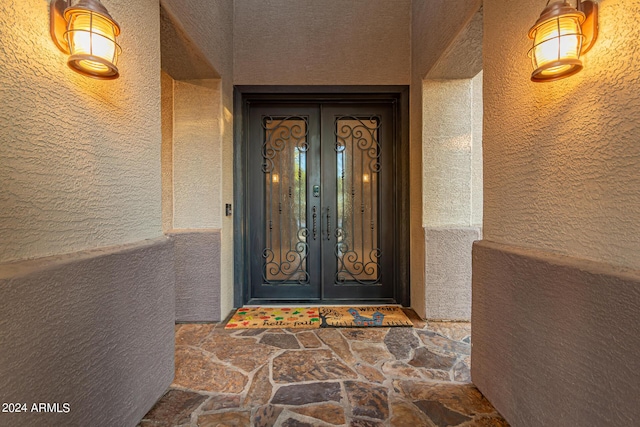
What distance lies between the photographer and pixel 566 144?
1130 millimetres

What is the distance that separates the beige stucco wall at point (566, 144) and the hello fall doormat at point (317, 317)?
1543 mm

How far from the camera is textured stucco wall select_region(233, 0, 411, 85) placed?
301 centimetres

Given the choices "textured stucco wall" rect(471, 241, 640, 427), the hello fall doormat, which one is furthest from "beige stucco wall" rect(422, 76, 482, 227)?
"textured stucco wall" rect(471, 241, 640, 427)

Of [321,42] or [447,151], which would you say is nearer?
[447,151]

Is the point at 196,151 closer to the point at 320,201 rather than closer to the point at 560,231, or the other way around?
the point at 320,201

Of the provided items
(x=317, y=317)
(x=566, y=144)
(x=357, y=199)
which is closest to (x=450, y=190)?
(x=357, y=199)

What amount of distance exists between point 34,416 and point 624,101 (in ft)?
7.41

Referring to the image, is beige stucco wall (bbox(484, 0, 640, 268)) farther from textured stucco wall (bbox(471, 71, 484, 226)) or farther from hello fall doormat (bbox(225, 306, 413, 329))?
hello fall doormat (bbox(225, 306, 413, 329))

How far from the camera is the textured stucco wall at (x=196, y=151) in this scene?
2.67 metres

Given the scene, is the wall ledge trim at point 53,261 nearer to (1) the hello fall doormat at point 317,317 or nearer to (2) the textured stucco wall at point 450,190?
(1) the hello fall doormat at point 317,317

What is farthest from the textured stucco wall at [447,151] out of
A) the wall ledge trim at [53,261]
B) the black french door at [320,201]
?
the wall ledge trim at [53,261]

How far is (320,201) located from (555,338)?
239cm

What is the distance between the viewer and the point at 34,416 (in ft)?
2.96

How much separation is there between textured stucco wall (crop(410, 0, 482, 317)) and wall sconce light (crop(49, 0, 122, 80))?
231cm
